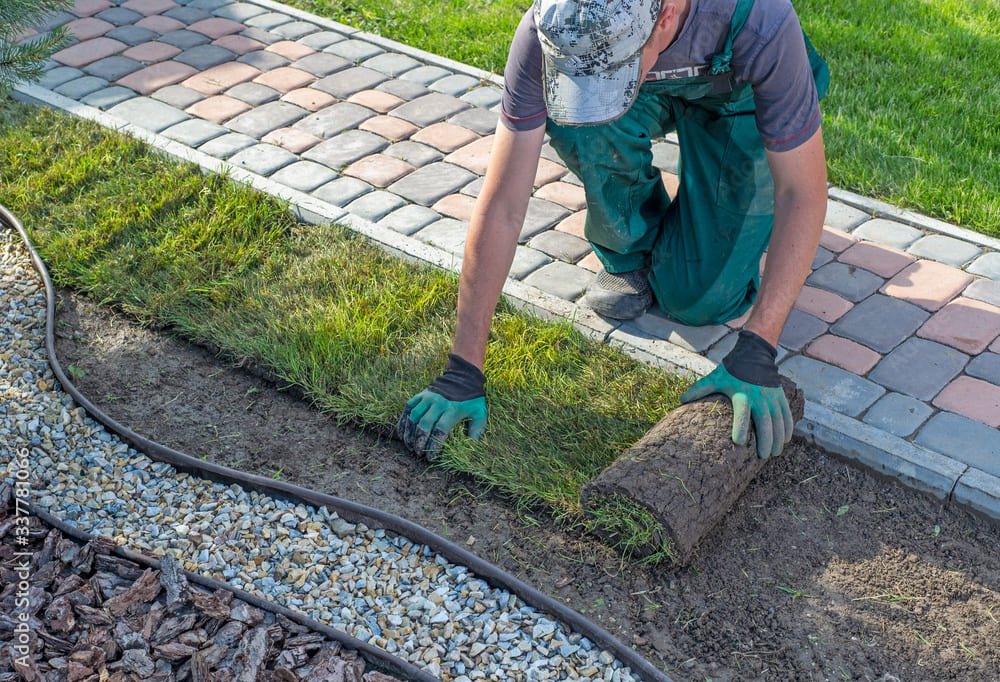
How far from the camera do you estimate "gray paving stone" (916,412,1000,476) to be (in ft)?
A: 10.8

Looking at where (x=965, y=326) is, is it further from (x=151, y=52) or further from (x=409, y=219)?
(x=151, y=52)

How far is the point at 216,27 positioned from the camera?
646cm

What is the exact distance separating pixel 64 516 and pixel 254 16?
15.1 feet

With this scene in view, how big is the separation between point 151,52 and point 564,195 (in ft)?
10.2

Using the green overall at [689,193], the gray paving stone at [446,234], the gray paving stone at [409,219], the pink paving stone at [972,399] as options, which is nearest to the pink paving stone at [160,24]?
the gray paving stone at [409,219]

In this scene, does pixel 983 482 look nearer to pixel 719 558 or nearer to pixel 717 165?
pixel 719 558

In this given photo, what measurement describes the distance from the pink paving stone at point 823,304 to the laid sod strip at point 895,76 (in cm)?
98

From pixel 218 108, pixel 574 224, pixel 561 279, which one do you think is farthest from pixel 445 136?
pixel 561 279

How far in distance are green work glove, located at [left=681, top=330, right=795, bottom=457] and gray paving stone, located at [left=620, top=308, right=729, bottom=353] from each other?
1.99 ft

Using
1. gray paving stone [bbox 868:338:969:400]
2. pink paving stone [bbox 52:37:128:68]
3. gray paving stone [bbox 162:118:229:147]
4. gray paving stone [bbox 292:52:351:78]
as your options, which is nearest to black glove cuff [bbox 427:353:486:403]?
gray paving stone [bbox 868:338:969:400]

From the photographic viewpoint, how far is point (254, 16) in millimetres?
6656

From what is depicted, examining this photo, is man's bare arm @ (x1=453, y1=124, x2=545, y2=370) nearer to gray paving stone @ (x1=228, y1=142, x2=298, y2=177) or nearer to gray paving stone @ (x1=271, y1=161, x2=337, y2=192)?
gray paving stone @ (x1=271, y1=161, x2=337, y2=192)

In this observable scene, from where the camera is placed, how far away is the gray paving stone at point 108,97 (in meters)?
5.49

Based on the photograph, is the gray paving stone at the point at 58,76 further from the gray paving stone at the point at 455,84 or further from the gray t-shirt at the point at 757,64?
the gray t-shirt at the point at 757,64
